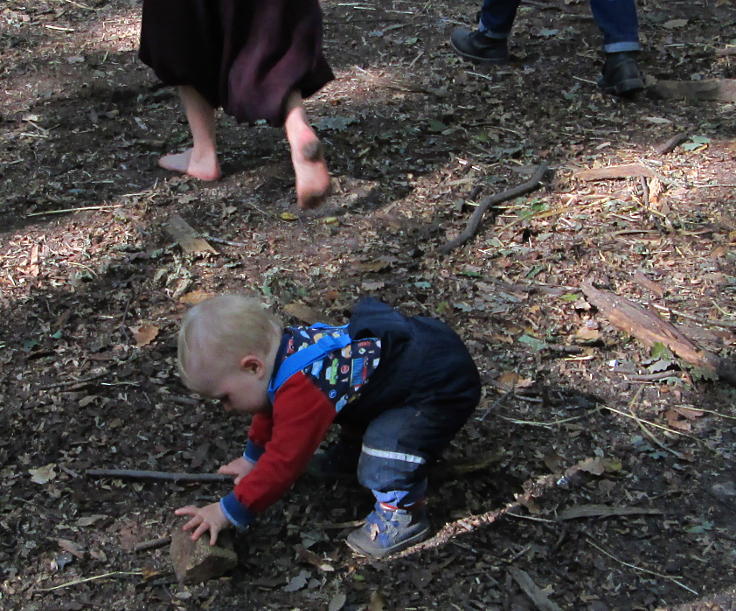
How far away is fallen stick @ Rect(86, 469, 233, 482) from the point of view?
2816 millimetres

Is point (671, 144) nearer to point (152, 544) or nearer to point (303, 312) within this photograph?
point (303, 312)

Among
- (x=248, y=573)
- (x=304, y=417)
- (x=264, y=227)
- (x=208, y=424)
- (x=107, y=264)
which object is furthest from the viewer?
(x=264, y=227)

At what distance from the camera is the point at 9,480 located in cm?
279

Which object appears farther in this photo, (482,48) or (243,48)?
(482,48)

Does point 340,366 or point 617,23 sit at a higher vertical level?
point 617,23

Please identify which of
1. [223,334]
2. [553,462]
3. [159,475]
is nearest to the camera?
[223,334]

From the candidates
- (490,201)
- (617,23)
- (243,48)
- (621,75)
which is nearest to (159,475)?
(243,48)

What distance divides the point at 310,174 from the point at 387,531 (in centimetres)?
140

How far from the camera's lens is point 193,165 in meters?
4.29

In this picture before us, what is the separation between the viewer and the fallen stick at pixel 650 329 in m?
3.21

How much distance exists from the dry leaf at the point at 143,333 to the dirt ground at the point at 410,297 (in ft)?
0.04

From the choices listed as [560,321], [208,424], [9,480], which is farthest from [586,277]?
[9,480]

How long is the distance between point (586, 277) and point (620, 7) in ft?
6.68

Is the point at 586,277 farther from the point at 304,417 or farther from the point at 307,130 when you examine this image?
the point at 304,417
